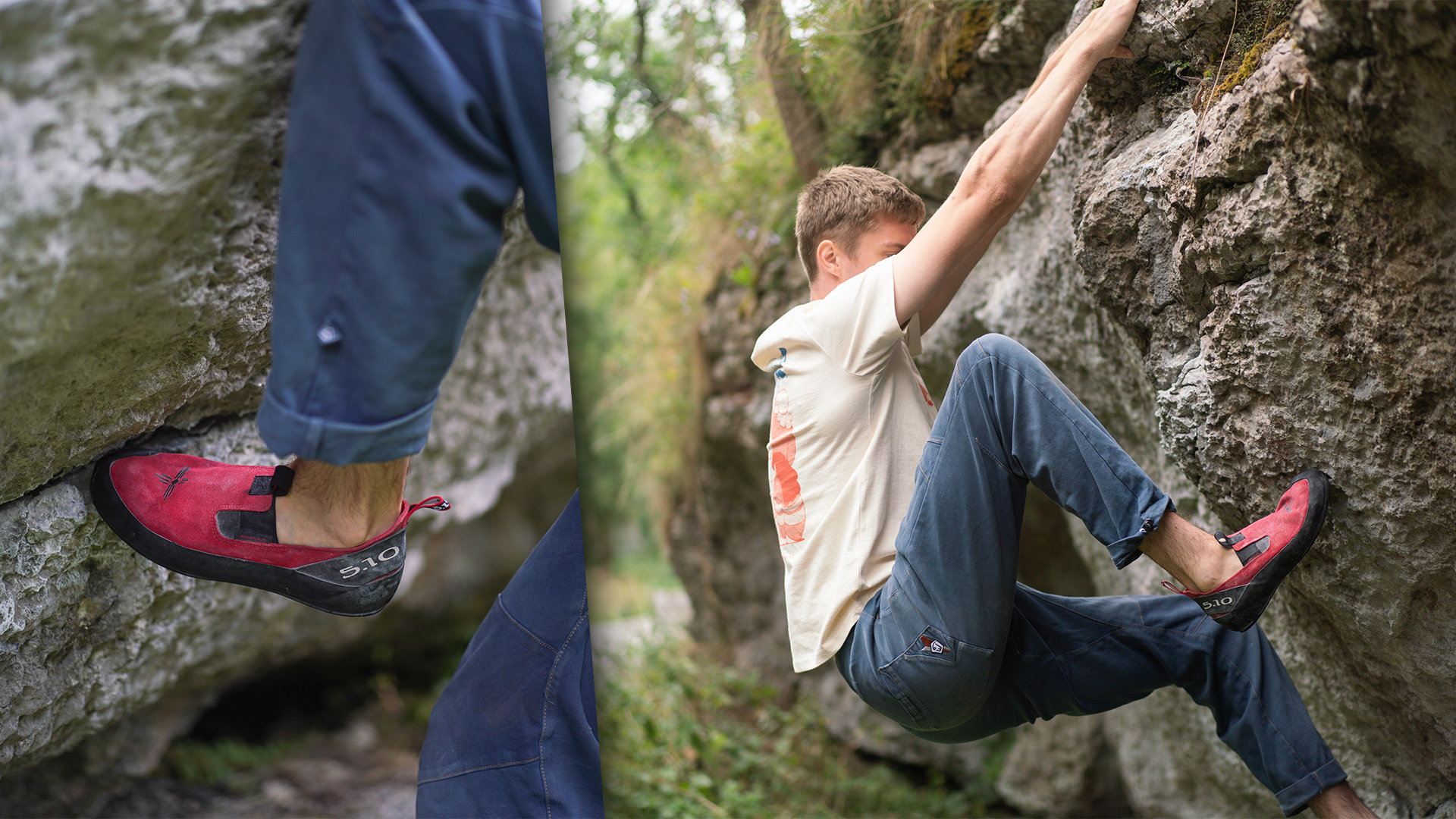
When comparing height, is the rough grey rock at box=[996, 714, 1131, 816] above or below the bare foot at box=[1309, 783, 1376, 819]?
below

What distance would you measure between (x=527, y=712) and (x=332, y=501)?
1.88ft

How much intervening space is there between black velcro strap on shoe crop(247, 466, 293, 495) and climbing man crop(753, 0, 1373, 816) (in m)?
0.86

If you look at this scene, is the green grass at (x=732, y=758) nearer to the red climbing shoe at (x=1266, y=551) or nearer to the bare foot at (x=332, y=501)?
the bare foot at (x=332, y=501)

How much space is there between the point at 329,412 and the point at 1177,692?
2197mm

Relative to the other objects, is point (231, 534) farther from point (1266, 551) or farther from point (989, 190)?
point (1266, 551)

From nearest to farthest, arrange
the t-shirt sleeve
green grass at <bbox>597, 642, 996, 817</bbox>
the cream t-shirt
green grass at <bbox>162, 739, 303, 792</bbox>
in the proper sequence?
1. the t-shirt sleeve
2. the cream t-shirt
3. green grass at <bbox>597, 642, 996, 817</bbox>
4. green grass at <bbox>162, 739, 303, 792</bbox>

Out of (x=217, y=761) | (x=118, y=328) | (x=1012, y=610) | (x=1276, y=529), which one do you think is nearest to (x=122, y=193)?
(x=118, y=328)

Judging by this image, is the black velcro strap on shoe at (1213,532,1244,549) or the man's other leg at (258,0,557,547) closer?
the man's other leg at (258,0,557,547)

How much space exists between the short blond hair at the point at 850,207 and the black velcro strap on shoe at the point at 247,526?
3.52 feet

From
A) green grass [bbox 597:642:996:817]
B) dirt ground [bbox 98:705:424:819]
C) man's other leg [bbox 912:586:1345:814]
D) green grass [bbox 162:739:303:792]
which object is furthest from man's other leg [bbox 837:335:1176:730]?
green grass [bbox 162:739:303:792]

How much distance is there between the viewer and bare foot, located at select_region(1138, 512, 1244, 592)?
50.4 inches

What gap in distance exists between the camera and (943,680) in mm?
1432

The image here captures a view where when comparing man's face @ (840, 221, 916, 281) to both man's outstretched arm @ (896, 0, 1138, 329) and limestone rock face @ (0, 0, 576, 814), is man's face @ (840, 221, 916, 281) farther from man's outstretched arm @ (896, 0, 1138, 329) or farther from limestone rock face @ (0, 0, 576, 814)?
limestone rock face @ (0, 0, 576, 814)

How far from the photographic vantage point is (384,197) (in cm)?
118
